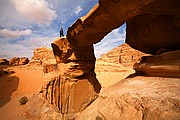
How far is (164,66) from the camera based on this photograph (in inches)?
74.5

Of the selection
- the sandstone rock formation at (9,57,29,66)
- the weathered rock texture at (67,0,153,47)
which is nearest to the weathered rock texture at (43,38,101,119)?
the weathered rock texture at (67,0,153,47)

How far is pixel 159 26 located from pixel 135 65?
116cm

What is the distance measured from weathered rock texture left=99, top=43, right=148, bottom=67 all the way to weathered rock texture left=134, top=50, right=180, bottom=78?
26699 millimetres

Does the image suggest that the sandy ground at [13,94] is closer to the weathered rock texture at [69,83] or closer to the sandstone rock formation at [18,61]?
the weathered rock texture at [69,83]

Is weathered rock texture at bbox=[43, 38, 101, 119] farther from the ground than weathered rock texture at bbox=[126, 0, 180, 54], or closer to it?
closer to it

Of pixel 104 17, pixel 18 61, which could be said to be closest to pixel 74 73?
pixel 104 17

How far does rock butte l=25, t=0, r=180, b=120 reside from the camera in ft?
4.86

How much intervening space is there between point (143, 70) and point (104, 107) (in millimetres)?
1319

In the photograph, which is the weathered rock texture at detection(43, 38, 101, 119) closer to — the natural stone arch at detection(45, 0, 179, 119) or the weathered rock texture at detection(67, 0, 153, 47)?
the natural stone arch at detection(45, 0, 179, 119)

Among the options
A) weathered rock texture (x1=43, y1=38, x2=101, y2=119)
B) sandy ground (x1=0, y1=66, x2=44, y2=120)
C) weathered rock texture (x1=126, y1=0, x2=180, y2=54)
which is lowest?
sandy ground (x1=0, y1=66, x2=44, y2=120)

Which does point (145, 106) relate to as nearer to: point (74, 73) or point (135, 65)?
point (135, 65)

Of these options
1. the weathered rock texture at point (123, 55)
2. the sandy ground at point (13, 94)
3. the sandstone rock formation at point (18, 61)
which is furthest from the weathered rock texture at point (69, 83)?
the sandstone rock formation at point (18, 61)

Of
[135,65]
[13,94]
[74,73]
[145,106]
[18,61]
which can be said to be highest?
[18,61]

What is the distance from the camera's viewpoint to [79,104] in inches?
177
